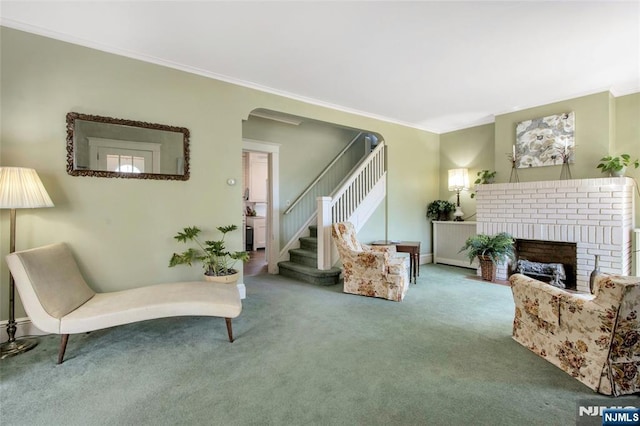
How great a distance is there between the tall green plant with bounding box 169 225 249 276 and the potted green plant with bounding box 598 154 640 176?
4.81 meters

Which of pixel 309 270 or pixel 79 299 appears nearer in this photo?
pixel 79 299

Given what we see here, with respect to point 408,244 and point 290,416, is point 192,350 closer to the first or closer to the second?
point 290,416

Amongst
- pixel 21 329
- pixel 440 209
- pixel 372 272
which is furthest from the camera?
pixel 440 209

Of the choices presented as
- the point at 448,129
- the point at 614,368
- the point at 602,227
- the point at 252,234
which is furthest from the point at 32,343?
the point at 448,129

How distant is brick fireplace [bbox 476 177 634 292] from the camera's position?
380 cm

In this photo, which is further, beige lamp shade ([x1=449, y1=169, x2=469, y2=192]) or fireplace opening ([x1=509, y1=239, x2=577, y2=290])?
beige lamp shade ([x1=449, y1=169, x2=469, y2=192])

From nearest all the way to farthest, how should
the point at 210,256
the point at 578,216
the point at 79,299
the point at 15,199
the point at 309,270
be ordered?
the point at 15,199 < the point at 79,299 < the point at 210,256 < the point at 578,216 < the point at 309,270

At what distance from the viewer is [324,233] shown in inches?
179

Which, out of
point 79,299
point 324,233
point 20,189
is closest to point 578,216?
point 324,233

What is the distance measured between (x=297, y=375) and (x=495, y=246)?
3.75 m

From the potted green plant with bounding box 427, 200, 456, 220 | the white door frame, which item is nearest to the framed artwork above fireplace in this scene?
the potted green plant with bounding box 427, 200, 456, 220

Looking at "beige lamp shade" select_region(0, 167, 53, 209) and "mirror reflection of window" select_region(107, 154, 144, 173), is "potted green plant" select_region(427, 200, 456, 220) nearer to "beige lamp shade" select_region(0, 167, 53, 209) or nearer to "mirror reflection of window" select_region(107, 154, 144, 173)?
"mirror reflection of window" select_region(107, 154, 144, 173)

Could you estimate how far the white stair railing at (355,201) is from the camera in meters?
4.56

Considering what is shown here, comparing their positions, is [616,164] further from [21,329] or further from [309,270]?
[21,329]
